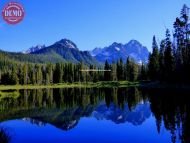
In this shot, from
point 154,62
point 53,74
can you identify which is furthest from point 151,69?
point 53,74

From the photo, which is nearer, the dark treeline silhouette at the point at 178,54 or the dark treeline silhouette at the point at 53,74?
the dark treeline silhouette at the point at 178,54

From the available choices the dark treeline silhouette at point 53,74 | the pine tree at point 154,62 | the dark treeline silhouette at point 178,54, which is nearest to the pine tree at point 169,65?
the dark treeline silhouette at point 178,54

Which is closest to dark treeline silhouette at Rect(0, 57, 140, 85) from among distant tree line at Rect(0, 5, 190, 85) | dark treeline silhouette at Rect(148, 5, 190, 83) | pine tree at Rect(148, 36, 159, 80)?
distant tree line at Rect(0, 5, 190, 85)

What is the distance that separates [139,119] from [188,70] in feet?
144

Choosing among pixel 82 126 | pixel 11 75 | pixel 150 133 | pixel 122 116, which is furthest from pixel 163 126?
pixel 11 75

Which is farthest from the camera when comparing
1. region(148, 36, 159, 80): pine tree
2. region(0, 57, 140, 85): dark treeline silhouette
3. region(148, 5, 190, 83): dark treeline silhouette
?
region(0, 57, 140, 85): dark treeline silhouette

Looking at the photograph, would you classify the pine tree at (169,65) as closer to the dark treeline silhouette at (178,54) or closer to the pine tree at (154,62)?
the dark treeline silhouette at (178,54)

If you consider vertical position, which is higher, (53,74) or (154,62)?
(154,62)

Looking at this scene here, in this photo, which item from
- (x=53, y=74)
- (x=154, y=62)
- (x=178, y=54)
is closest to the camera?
(x=178, y=54)

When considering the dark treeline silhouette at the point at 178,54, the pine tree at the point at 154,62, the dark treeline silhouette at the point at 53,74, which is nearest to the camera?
the dark treeline silhouette at the point at 178,54

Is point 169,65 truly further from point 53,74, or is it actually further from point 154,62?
point 53,74

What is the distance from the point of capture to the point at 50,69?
615ft

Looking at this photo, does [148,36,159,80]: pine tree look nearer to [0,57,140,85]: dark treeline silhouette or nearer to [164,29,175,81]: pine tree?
[164,29,175,81]: pine tree

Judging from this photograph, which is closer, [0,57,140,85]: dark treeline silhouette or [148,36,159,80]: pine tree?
[148,36,159,80]: pine tree
